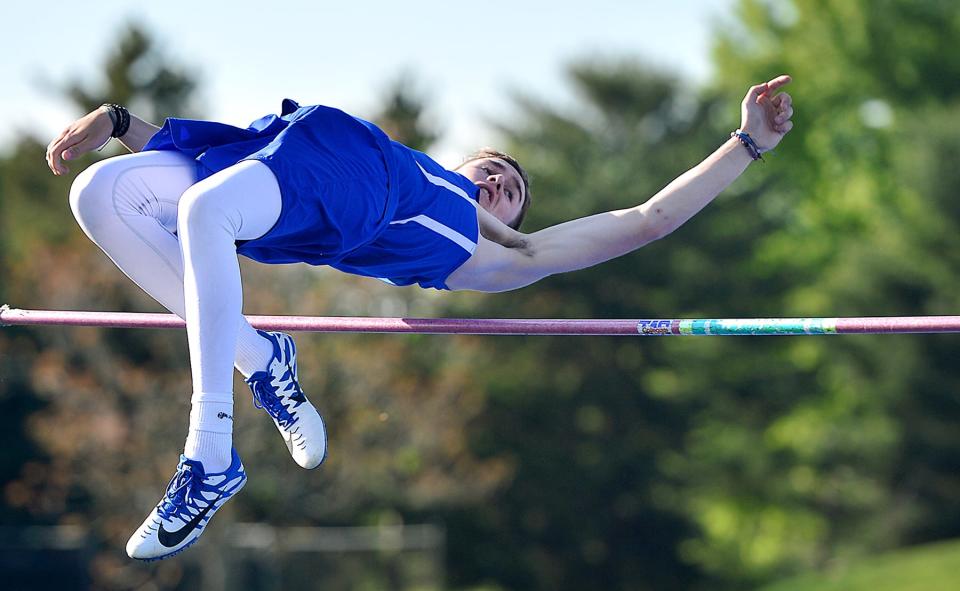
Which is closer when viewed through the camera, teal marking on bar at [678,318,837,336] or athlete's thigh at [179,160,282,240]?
athlete's thigh at [179,160,282,240]

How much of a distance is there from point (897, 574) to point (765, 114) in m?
15.2

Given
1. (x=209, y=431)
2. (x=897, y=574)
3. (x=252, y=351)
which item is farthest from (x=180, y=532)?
(x=897, y=574)

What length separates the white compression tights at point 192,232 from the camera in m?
2.93

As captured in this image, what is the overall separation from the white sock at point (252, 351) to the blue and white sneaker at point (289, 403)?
0.02 metres

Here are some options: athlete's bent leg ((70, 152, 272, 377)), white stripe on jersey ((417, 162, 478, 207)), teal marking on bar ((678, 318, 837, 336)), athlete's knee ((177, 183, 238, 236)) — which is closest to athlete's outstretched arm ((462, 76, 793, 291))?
white stripe on jersey ((417, 162, 478, 207))

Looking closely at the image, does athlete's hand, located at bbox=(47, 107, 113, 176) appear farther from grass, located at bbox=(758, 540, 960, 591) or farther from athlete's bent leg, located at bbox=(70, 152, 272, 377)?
grass, located at bbox=(758, 540, 960, 591)

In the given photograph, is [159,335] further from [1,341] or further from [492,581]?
[492,581]

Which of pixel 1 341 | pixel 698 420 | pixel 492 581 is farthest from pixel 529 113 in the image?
Result: pixel 1 341

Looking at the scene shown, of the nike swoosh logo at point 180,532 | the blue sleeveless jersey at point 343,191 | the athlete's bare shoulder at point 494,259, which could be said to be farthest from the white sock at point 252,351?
the athlete's bare shoulder at point 494,259

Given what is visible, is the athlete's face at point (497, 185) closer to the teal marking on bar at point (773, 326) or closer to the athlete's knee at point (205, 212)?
the teal marking on bar at point (773, 326)

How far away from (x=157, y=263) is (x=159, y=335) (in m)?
14.5

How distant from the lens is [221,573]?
16359 mm

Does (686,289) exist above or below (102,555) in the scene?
above

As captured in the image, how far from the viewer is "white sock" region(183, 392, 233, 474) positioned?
117 inches
